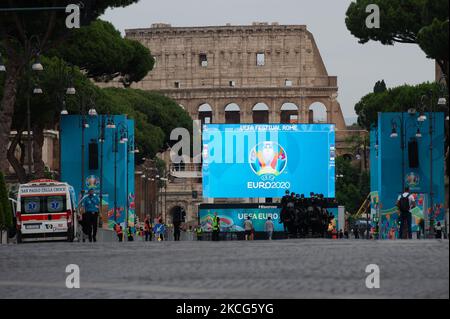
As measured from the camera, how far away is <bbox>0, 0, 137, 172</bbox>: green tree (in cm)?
5188

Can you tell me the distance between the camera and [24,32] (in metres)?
53.9

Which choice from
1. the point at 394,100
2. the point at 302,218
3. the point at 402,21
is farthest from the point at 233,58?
the point at 302,218

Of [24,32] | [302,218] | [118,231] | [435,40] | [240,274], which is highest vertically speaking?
[24,32]

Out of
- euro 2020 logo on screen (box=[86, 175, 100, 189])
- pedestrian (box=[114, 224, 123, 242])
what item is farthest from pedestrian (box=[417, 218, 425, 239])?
euro 2020 logo on screen (box=[86, 175, 100, 189])

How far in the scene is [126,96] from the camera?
4432 inches

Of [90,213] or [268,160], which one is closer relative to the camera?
[90,213]

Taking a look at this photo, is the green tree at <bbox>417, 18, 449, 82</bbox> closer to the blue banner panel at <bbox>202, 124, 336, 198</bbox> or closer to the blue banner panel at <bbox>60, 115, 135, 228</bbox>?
the blue banner panel at <bbox>60, 115, 135, 228</bbox>

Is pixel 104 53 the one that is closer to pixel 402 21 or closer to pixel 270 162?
pixel 270 162

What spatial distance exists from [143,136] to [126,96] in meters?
11.3

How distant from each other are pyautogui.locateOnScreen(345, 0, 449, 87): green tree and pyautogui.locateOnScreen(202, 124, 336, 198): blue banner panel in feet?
17.7

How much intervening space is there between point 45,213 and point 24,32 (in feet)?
33.9

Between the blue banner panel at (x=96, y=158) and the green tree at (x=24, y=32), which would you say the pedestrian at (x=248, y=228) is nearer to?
the blue banner panel at (x=96, y=158)

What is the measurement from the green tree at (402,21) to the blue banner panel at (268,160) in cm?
540
